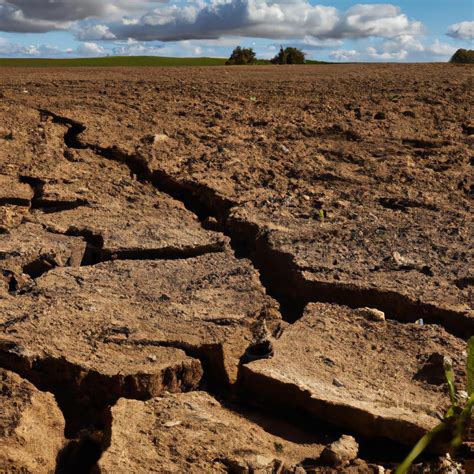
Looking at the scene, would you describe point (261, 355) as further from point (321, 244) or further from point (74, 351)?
point (321, 244)

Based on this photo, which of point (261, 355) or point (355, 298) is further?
point (355, 298)

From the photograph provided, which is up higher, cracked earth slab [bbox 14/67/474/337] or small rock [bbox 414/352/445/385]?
cracked earth slab [bbox 14/67/474/337]

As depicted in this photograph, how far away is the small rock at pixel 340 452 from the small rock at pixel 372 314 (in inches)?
26.4

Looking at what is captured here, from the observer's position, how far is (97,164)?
3844 mm

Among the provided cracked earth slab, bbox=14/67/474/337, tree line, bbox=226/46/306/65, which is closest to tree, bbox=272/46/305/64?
tree line, bbox=226/46/306/65

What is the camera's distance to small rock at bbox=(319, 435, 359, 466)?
179 centimetres

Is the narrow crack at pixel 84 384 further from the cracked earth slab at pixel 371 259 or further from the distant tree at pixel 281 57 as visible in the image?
the distant tree at pixel 281 57

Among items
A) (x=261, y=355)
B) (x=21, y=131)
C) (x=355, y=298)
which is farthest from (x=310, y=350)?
(x=21, y=131)

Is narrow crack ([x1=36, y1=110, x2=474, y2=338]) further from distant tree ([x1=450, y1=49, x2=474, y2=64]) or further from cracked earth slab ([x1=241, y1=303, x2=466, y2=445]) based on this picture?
distant tree ([x1=450, y1=49, x2=474, y2=64])

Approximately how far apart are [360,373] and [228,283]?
705 mm

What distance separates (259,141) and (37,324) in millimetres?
2214

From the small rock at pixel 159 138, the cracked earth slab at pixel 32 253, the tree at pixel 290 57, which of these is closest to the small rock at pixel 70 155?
the small rock at pixel 159 138

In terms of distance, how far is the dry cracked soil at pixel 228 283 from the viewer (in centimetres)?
190

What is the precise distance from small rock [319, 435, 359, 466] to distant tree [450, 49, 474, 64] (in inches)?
338
